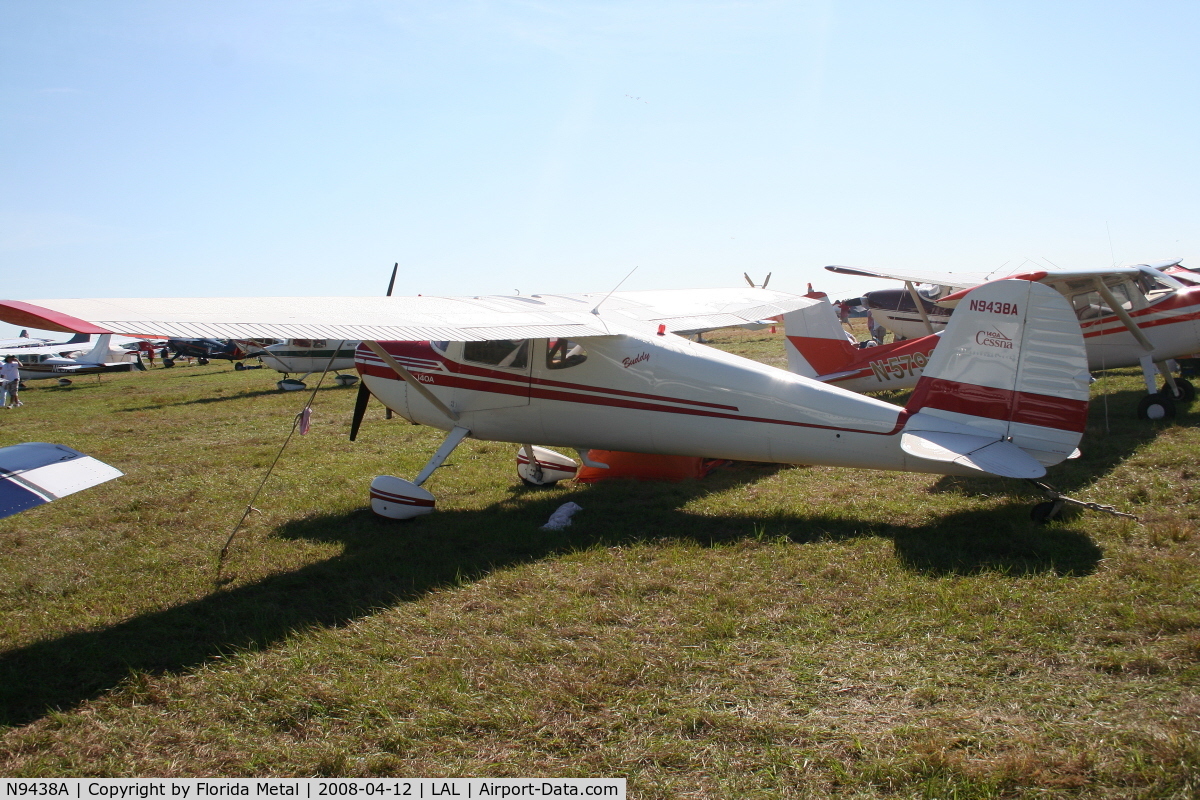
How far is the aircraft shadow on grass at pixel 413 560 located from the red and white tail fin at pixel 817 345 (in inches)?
190

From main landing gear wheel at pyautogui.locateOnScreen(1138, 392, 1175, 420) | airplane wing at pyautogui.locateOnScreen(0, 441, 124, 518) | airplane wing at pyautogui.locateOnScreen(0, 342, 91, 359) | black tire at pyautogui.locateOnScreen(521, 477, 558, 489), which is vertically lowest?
black tire at pyautogui.locateOnScreen(521, 477, 558, 489)

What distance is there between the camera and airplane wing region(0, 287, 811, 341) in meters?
4.61

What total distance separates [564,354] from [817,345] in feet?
19.2

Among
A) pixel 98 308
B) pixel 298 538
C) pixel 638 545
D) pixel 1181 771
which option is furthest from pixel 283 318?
pixel 1181 771

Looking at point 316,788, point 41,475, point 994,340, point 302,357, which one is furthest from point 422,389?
point 302,357

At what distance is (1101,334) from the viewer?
998 centimetres

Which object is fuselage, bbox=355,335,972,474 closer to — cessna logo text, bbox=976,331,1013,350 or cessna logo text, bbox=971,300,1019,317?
cessna logo text, bbox=976,331,1013,350

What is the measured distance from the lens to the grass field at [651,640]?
2.93 meters

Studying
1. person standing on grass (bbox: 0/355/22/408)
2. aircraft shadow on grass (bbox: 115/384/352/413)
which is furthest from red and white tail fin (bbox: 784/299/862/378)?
person standing on grass (bbox: 0/355/22/408)

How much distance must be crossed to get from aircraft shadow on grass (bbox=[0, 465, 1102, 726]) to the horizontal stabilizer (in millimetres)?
478

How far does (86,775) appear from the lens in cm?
304

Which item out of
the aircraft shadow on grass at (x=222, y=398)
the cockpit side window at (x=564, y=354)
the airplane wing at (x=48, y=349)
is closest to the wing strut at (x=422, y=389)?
the cockpit side window at (x=564, y=354)

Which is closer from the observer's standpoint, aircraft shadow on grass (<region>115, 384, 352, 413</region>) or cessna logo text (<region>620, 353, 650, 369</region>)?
cessna logo text (<region>620, 353, 650, 369</region>)

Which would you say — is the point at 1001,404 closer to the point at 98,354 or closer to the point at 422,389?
the point at 422,389
